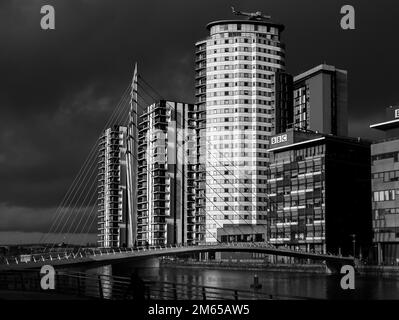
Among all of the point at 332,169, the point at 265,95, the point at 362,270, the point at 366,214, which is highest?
the point at 265,95

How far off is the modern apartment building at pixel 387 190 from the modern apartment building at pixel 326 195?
17767 millimetres

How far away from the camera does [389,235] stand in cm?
12875

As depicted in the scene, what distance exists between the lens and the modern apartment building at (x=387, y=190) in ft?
420

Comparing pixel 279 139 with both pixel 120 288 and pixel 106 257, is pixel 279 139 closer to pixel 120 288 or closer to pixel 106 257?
pixel 106 257

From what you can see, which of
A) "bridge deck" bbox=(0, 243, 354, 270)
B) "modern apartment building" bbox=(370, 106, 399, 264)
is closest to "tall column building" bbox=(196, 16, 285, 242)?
"modern apartment building" bbox=(370, 106, 399, 264)

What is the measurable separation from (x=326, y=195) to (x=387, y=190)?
22475 millimetres

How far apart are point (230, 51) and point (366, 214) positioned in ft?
217

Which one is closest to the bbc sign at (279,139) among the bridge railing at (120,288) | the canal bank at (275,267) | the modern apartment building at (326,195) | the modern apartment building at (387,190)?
the modern apartment building at (326,195)

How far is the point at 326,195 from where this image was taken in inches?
5930

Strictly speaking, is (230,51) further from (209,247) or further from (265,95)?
(209,247)
